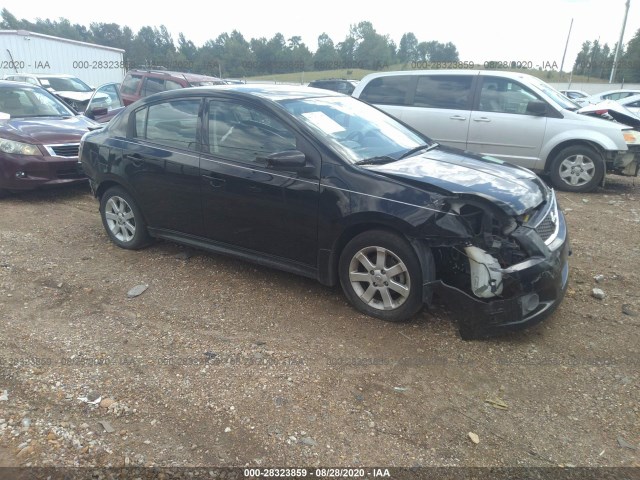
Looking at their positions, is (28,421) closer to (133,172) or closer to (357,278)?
(357,278)

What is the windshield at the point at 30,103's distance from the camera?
7.71 m

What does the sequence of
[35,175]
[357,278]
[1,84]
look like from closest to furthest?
1. [357,278]
2. [35,175]
3. [1,84]

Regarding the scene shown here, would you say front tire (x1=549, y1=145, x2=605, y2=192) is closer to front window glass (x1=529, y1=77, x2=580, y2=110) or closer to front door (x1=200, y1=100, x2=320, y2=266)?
front window glass (x1=529, y1=77, x2=580, y2=110)

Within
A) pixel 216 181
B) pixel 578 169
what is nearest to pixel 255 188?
pixel 216 181

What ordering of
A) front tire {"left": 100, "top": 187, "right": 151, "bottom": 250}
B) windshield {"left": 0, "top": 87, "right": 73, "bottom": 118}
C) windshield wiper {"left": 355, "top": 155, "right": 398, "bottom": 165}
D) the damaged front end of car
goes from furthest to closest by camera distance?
windshield {"left": 0, "top": 87, "right": 73, "bottom": 118}, front tire {"left": 100, "top": 187, "right": 151, "bottom": 250}, windshield wiper {"left": 355, "top": 155, "right": 398, "bottom": 165}, the damaged front end of car

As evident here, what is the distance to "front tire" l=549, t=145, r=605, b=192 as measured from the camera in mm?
7555

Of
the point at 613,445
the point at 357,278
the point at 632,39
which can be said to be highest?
the point at 632,39

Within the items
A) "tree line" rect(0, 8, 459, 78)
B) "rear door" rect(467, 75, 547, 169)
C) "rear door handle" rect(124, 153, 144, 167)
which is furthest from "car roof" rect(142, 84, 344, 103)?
"tree line" rect(0, 8, 459, 78)

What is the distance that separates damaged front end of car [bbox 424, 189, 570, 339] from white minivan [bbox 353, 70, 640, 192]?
493 centimetres

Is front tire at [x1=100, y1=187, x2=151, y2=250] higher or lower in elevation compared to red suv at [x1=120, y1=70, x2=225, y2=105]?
lower

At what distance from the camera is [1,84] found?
7953mm

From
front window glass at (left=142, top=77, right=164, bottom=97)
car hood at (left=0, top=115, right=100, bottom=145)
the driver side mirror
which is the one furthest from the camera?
front window glass at (left=142, top=77, right=164, bottom=97)

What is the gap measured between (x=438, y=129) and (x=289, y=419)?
6.69 m

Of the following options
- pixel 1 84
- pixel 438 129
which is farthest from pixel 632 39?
pixel 1 84
